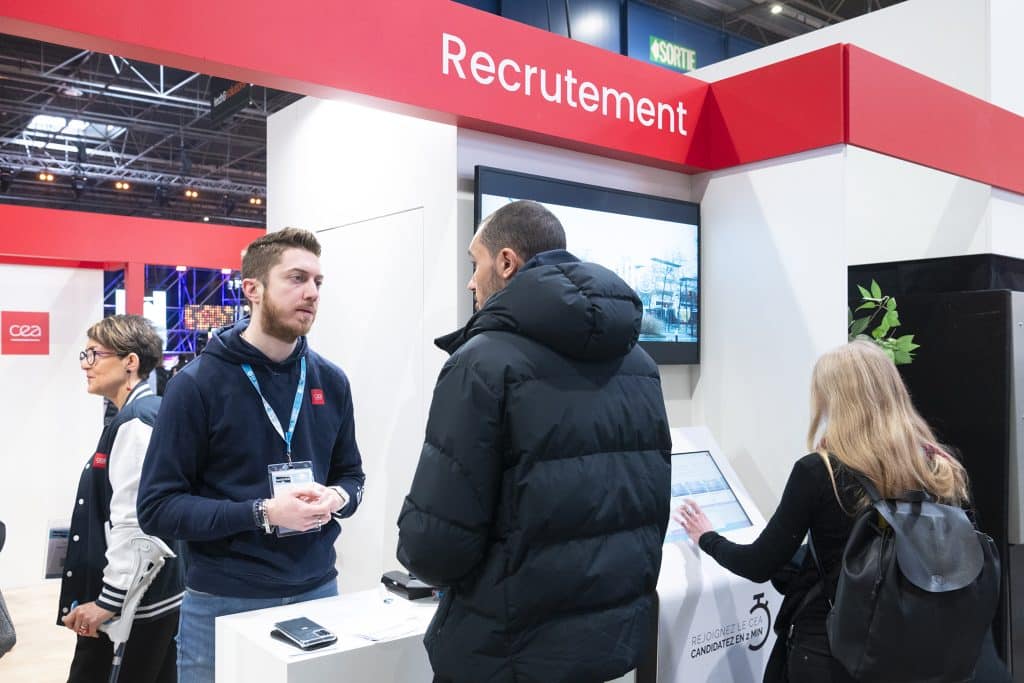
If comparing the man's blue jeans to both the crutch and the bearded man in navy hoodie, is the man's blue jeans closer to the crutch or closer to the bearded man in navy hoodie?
the bearded man in navy hoodie

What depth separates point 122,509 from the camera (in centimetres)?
253

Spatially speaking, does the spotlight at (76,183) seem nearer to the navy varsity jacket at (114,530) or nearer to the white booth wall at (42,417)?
the white booth wall at (42,417)

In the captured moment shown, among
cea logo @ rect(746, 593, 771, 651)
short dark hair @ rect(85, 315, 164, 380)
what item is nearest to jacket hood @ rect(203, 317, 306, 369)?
short dark hair @ rect(85, 315, 164, 380)

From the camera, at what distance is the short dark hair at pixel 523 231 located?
1650 millimetres

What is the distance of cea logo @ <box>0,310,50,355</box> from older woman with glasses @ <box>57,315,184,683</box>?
4200mm

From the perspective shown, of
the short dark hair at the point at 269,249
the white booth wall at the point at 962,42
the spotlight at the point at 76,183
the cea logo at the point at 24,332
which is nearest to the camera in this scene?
the short dark hair at the point at 269,249

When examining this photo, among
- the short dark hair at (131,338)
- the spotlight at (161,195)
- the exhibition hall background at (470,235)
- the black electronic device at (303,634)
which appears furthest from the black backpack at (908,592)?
the spotlight at (161,195)

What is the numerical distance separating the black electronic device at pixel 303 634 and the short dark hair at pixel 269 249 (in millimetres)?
835

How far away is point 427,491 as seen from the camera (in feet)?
4.74

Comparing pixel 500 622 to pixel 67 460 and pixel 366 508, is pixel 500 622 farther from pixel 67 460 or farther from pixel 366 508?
pixel 67 460

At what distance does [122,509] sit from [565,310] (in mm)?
1781

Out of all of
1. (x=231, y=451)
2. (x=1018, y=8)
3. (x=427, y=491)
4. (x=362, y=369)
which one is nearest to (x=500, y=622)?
(x=427, y=491)

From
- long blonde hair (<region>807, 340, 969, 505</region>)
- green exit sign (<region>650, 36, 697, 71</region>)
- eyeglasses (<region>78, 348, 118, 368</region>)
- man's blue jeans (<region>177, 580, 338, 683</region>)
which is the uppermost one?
green exit sign (<region>650, 36, 697, 71</region>)

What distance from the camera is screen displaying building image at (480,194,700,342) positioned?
10.3ft
